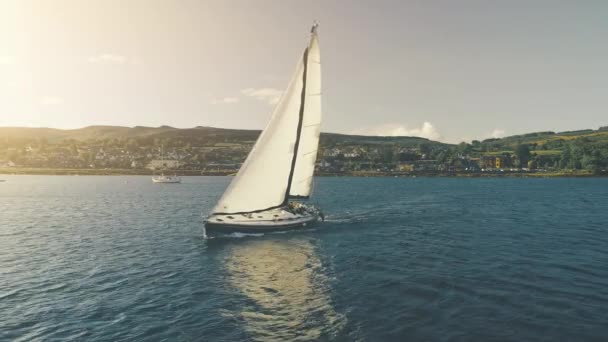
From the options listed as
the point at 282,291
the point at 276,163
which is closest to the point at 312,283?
the point at 282,291

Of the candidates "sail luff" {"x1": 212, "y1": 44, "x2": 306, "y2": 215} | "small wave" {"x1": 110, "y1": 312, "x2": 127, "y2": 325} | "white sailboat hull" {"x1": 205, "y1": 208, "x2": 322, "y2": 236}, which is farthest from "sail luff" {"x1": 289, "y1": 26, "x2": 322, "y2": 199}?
"small wave" {"x1": 110, "y1": 312, "x2": 127, "y2": 325}

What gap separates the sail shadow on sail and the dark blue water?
0.39 feet

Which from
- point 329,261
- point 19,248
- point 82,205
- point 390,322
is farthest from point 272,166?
point 82,205

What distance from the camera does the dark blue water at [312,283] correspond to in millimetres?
22422

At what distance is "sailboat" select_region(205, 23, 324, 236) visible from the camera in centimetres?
4722

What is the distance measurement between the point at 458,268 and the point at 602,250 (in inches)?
811

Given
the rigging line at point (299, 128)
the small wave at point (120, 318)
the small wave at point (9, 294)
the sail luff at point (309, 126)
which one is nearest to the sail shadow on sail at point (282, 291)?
the small wave at point (120, 318)

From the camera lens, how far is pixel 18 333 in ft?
73.4

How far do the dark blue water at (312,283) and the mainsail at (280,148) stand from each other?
209 inches

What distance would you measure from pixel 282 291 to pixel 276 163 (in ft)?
73.0

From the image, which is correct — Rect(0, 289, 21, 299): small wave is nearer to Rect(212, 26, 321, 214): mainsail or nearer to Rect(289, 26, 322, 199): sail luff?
Result: Rect(212, 26, 321, 214): mainsail

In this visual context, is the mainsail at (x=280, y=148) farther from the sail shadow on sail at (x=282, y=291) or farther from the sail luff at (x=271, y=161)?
the sail shadow on sail at (x=282, y=291)

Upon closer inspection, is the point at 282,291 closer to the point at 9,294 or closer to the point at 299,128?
the point at 9,294

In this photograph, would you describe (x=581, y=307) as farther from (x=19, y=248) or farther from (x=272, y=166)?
(x=19, y=248)
